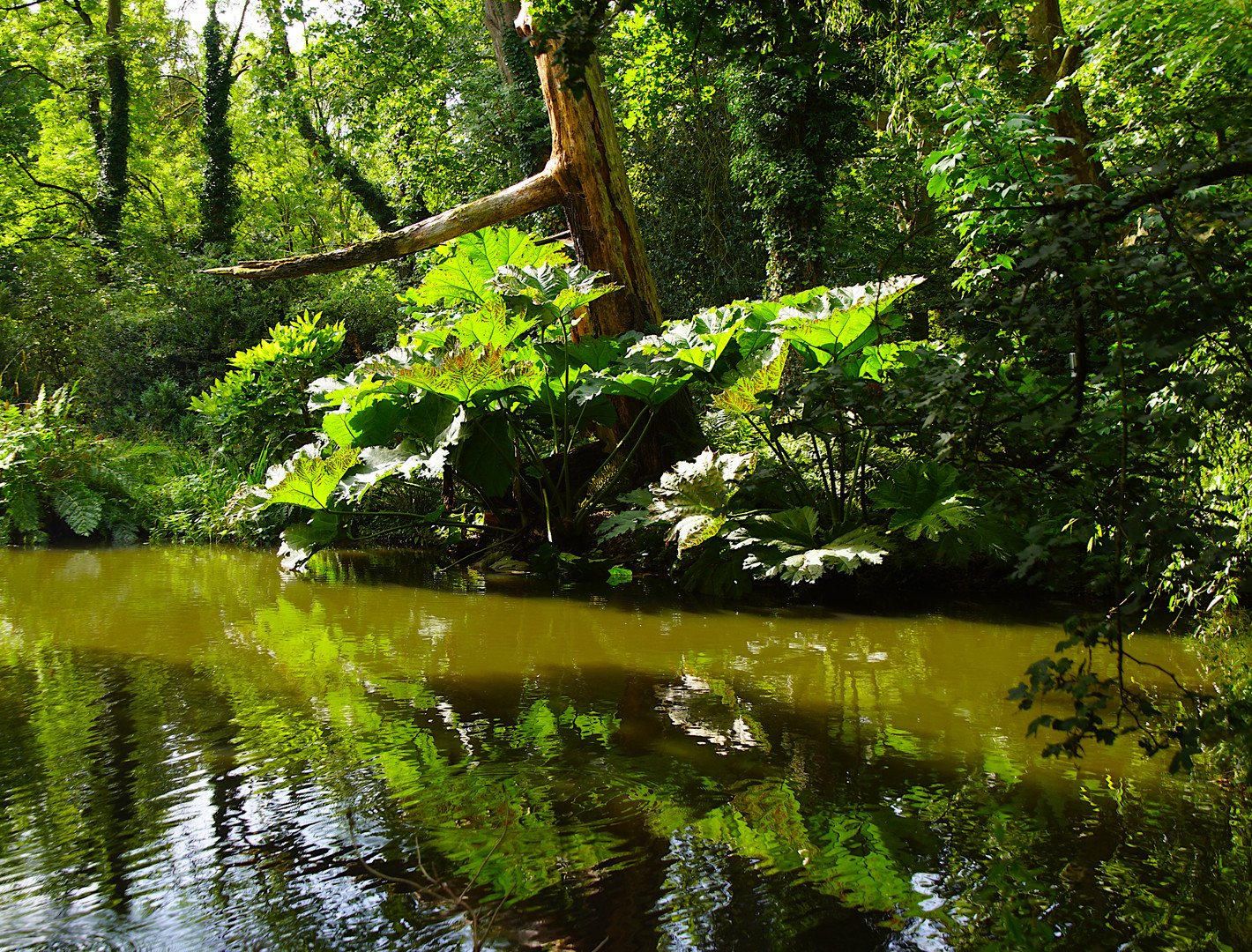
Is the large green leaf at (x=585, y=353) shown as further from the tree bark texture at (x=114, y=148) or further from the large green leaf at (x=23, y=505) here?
the tree bark texture at (x=114, y=148)

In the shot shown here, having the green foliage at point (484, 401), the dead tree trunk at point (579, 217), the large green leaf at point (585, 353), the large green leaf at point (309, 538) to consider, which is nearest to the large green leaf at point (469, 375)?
the green foliage at point (484, 401)

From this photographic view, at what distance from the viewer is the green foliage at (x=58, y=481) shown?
8.30m

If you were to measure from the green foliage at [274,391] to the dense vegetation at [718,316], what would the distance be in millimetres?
36

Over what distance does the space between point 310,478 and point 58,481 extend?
15.5 ft

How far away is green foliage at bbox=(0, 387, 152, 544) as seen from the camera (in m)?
8.30

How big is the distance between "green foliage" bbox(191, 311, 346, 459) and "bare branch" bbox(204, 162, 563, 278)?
62.8 inches

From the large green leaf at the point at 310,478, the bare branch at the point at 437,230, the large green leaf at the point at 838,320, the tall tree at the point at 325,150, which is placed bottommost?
the large green leaf at the point at 310,478

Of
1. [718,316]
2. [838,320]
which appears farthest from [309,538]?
[838,320]

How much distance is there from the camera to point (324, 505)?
563 centimetres

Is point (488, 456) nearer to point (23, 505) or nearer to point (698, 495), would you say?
point (698, 495)

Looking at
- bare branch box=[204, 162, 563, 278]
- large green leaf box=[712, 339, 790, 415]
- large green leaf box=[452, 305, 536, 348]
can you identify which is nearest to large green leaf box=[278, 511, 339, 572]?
large green leaf box=[452, 305, 536, 348]

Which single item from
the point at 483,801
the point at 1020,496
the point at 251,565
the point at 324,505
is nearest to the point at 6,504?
the point at 251,565

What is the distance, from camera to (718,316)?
17.2 ft

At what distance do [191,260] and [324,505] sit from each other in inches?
431
